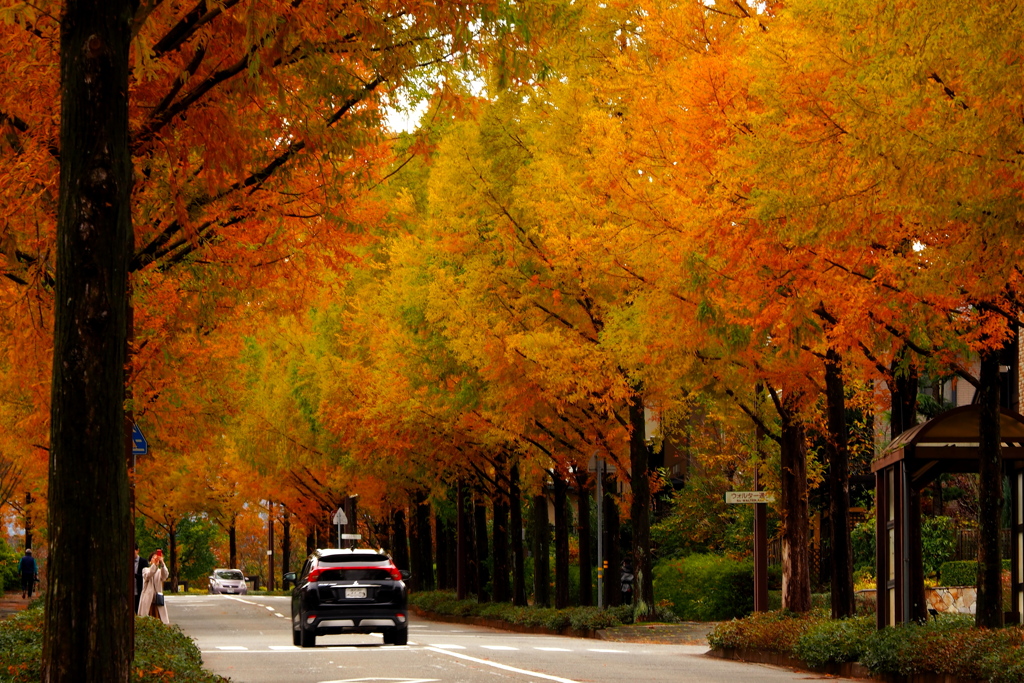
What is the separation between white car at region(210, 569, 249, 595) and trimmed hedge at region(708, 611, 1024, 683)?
80142 mm

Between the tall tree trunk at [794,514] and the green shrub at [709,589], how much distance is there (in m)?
14.2

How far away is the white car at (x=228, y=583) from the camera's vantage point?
98.7 meters

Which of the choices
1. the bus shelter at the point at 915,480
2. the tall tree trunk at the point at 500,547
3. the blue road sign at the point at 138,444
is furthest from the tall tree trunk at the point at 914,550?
the tall tree trunk at the point at 500,547

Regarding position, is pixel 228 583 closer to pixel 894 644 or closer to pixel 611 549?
pixel 611 549

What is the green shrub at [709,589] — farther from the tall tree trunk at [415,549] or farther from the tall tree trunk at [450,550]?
the tall tree trunk at [415,549]

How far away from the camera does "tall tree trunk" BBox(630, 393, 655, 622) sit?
29.4 meters

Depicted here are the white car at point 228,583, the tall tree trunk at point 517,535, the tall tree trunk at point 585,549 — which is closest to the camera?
the tall tree trunk at point 585,549

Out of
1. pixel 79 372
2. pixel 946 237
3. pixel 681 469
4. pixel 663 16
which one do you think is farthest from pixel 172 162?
pixel 681 469

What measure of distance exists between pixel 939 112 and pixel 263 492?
5750 cm

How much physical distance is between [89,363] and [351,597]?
1443 cm

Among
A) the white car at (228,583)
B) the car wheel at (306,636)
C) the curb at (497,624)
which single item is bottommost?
the white car at (228,583)

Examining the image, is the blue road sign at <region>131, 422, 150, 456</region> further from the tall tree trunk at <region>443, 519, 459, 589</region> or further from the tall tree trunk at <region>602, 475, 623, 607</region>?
the tall tree trunk at <region>443, 519, 459, 589</region>

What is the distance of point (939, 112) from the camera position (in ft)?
39.6

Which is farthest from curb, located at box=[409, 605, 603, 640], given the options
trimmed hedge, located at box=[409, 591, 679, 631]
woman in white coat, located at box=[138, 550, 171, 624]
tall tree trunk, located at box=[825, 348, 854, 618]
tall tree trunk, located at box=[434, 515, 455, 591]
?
tall tree trunk, located at box=[825, 348, 854, 618]
